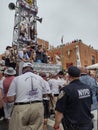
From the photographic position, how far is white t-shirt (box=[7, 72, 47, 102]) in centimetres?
418

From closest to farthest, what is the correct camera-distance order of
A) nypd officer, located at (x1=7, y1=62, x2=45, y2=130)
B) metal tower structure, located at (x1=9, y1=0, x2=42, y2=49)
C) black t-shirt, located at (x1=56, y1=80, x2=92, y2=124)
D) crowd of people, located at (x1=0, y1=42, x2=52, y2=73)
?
black t-shirt, located at (x1=56, y1=80, x2=92, y2=124) < nypd officer, located at (x1=7, y1=62, x2=45, y2=130) < crowd of people, located at (x1=0, y1=42, x2=52, y2=73) < metal tower structure, located at (x1=9, y1=0, x2=42, y2=49)

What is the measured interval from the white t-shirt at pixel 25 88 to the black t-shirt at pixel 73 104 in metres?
0.86

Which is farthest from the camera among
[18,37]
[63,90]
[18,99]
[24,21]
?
[24,21]

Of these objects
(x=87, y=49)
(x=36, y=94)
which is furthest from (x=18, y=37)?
(x=87, y=49)

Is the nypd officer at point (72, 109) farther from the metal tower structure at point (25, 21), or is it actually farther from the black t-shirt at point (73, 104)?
the metal tower structure at point (25, 21)

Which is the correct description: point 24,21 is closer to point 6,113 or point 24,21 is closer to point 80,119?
point 6,113

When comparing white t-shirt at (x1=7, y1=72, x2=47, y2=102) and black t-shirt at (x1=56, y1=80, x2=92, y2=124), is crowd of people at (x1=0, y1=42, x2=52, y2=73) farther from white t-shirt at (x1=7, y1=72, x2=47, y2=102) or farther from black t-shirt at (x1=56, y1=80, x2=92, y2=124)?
black t-shirt at (x1=56, y1=80, x2=92, y2=124)

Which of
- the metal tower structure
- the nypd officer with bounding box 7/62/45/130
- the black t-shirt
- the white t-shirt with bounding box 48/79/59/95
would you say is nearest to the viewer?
the black t-shirt

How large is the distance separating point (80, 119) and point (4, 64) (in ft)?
24.3

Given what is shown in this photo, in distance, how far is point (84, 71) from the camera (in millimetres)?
5555

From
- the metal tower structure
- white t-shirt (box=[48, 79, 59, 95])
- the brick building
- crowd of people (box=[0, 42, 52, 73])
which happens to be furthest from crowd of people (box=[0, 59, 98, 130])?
the brick building

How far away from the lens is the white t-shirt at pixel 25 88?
164 inches

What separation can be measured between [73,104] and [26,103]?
3.39 ft

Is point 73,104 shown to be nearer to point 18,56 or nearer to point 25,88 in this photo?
point 25,88
